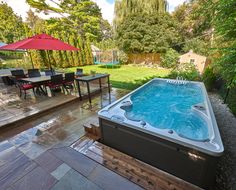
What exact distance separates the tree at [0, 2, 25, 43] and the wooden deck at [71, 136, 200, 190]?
22111 millimetres

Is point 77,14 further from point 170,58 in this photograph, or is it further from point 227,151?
point 227,151

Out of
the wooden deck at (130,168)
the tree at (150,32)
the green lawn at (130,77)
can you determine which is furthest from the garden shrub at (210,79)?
the tree at (150,32)

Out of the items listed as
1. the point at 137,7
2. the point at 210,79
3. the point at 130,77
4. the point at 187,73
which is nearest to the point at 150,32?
the point at 137,7

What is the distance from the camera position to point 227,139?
10.0ft

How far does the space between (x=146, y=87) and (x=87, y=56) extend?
39.5 ft

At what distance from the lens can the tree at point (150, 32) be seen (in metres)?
14.0

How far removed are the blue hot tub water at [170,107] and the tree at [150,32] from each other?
9861 mm

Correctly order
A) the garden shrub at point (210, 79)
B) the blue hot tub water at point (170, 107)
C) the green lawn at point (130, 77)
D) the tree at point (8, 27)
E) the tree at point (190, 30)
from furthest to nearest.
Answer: the tree at point (8, 27), the tree at point (190, 30), the green lawn at point (130, 77), the garden shrub at point (210, 79), the blue hot tub water at point (170, 107)

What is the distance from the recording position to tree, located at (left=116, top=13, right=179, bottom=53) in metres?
14.0

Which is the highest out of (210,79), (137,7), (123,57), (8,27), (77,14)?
(137,7)

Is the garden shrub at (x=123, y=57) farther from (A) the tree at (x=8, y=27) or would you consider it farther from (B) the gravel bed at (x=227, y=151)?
(A) the tree at (x=8, y=27)

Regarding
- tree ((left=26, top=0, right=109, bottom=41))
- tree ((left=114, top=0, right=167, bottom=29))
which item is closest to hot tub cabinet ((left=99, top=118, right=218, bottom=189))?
tree ((left=114, top=0, right=167, bottom=29))

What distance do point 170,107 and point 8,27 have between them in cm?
2507

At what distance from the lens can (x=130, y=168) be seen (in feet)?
7.22
